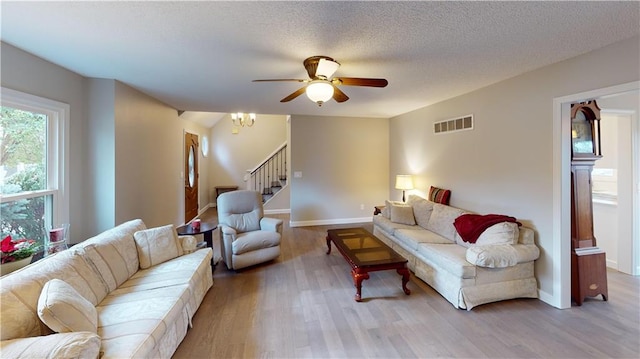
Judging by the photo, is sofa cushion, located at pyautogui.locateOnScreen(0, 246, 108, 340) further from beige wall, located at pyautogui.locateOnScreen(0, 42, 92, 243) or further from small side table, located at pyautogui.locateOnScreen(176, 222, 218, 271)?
beige wall, located at pyautogui.locateOnScreen(0, 42, 92, 243)

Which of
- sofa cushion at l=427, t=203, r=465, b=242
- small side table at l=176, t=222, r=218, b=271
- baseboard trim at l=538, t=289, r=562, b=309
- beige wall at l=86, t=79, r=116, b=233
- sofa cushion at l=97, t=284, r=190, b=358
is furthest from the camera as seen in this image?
sofa cushion at l=427, t=203, r=465, b=242

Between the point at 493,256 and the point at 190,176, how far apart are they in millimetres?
6295

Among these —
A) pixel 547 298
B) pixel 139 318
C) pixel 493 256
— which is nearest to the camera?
pixel 139 318

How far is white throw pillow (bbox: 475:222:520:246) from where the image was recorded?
2836mm

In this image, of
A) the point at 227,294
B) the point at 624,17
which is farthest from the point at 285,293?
the point at 624,17

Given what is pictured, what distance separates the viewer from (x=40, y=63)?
2611 mm

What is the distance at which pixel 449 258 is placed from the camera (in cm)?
281

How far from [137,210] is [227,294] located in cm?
203

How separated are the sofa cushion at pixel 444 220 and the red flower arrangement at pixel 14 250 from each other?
426 centimetres

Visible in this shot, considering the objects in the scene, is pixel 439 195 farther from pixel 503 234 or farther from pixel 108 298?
pixel 108 298

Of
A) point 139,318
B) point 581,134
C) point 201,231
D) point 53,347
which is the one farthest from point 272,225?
point 581,134

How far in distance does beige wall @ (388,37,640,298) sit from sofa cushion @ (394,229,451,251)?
29.1 inches

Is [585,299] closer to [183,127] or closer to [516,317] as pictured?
[516,317]

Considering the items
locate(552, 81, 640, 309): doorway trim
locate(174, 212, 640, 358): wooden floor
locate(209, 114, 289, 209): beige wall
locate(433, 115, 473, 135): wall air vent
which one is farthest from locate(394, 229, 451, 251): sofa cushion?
locate(209, 114, 289, 209): beige wall
